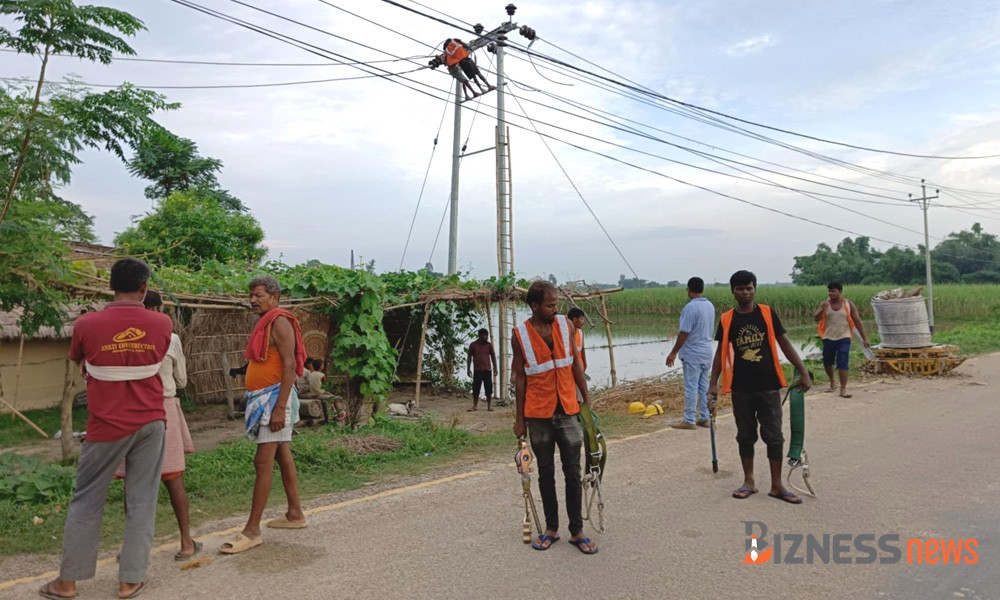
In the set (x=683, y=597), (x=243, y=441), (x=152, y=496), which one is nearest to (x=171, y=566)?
(x=152, y=496)

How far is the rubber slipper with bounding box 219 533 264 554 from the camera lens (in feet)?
14.8

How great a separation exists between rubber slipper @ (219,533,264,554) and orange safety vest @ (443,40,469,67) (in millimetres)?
12511

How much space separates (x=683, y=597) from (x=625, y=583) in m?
0.34

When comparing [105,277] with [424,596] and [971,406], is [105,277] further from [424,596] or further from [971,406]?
[971,406]

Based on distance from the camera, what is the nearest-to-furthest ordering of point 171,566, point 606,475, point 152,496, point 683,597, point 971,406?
point 683,597 < point 152,496 < point 171,566 < point 606,475 < point 971,406

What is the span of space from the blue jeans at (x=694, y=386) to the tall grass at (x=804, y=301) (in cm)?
2709

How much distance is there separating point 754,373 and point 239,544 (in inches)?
158

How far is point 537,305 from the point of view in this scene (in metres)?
4.61

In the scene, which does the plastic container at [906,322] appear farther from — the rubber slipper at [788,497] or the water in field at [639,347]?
the rubber slipper at [788,497]

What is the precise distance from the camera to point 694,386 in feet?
29.5

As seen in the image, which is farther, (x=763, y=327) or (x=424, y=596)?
(x=763, y=327)

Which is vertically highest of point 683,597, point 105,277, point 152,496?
point 105,277

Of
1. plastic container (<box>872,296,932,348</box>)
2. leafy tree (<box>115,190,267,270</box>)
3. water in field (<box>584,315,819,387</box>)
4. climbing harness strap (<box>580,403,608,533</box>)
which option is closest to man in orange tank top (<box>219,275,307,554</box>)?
climbing harness strap (<box>580,403,608,533</box>)

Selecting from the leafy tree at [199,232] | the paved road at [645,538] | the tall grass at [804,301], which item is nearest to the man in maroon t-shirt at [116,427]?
the paved road at [645,538]
